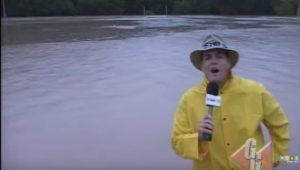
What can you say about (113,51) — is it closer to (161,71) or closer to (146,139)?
(161,71)

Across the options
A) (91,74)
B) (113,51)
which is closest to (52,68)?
(91,74)

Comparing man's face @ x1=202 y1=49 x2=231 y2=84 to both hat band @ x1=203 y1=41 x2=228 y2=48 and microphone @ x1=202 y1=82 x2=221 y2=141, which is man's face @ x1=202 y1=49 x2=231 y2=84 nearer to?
hat band @ x1=203 y1=41 x2=228 y2=48

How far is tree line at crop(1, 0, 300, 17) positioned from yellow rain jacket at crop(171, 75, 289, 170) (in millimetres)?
66169

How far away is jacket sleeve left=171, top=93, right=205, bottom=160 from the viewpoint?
2.59 meters

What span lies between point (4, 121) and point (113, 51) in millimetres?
10817

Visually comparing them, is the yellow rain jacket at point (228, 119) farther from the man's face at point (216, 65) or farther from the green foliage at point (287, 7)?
the green foliage at point (287, 7)

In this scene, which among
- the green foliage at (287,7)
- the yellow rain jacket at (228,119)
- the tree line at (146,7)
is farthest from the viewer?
the green foliage at (287,7)

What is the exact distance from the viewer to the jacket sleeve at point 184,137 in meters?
2.59

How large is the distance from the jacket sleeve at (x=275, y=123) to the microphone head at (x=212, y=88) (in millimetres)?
319

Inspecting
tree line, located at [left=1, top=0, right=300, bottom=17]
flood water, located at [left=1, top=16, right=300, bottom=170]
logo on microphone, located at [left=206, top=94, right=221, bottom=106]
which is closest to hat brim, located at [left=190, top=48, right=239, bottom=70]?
logo on microphone, located at [left=206, top=94, right=221, bottom=106]

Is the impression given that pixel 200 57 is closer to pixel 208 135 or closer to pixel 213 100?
pixel 213 100

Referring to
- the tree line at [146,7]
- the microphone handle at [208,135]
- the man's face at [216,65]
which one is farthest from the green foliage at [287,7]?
the microphone handle at [208,135]

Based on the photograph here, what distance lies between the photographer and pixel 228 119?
266cm

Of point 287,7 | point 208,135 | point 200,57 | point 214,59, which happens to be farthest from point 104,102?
point 287,7
